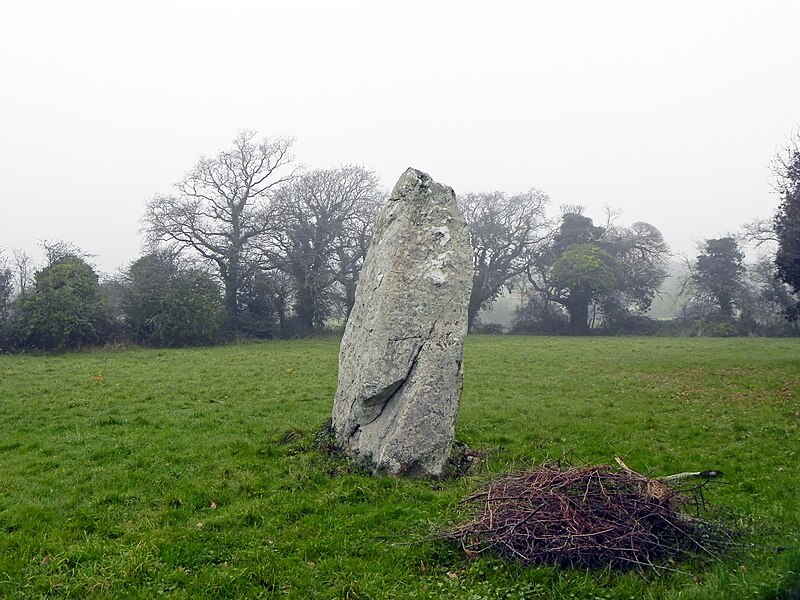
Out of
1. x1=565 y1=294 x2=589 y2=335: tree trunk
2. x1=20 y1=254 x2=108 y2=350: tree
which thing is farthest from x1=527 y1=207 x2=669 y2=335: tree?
x1=20 y1=254 x2=108 y2=350: tree

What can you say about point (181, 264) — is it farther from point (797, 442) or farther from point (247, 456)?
point (797, 442)

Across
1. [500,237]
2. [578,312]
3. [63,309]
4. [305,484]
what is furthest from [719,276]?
[305,484]

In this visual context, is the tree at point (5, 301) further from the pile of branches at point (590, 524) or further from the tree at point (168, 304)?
the pile of branches at point (590, 524)

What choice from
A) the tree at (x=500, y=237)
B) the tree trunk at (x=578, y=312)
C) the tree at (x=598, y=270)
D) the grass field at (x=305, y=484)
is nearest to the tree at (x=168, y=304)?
the grass field at (x=305, y=484)

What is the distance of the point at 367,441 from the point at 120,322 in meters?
25.7

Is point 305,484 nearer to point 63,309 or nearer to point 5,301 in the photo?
point 63,309

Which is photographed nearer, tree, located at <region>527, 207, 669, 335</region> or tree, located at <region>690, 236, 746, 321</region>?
tree, located at <region>690, 236, 746, 321</region>

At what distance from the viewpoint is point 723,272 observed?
44719mm

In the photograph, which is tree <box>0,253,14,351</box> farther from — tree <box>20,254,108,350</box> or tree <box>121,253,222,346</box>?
tree <box>121,253,222,346</box>

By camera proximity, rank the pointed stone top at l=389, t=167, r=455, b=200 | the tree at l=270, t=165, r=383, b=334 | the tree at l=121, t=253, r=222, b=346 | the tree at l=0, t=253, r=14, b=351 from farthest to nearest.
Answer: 1. the tree at l=270, t=165, r=383, b=334
2. the tree at l=121, t=253, r=222, b=346
3. the tree at l=0, t=253, r=14, b=351
4. the pointed stone top at l=389, t=167, r=455, b=200

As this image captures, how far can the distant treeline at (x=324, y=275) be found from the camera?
29703 mm

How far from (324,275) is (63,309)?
48.9 ft

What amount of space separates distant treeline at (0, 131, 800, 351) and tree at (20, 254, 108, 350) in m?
0.06

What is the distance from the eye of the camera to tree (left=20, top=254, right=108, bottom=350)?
2789 centimetres
